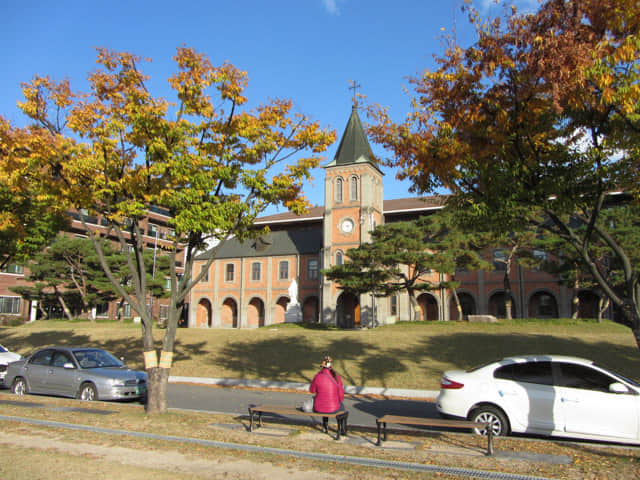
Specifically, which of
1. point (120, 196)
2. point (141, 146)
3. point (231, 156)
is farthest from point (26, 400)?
point (231, 156)

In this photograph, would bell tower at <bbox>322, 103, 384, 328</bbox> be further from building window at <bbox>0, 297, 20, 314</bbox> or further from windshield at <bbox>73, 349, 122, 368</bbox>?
windshield at <bbox>73, 349, 122, 368</bbox>

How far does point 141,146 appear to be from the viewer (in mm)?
11125

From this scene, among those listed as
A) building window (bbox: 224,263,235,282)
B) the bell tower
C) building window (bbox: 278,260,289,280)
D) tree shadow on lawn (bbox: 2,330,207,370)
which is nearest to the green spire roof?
the bell tower

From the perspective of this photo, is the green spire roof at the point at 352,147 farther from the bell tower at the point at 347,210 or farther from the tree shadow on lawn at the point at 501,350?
the tree shadow on lawn at the point at 501,350

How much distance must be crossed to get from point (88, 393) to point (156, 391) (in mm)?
3416

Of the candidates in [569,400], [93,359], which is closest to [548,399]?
[569,400]

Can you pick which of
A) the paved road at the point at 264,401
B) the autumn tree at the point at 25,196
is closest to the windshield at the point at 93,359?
the paved road at the point at 264,401

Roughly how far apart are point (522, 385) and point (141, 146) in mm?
9003

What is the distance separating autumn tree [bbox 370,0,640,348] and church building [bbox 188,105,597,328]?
29.2 meters

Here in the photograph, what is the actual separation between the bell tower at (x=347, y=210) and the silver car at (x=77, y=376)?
32.6 metres

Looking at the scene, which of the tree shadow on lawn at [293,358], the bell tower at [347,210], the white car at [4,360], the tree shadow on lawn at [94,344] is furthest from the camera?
the bell tower at [347,210]

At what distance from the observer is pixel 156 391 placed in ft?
32.3

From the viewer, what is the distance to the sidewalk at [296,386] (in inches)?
563

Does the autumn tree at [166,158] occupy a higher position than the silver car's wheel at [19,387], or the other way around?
the autumn tree at [166,158]
